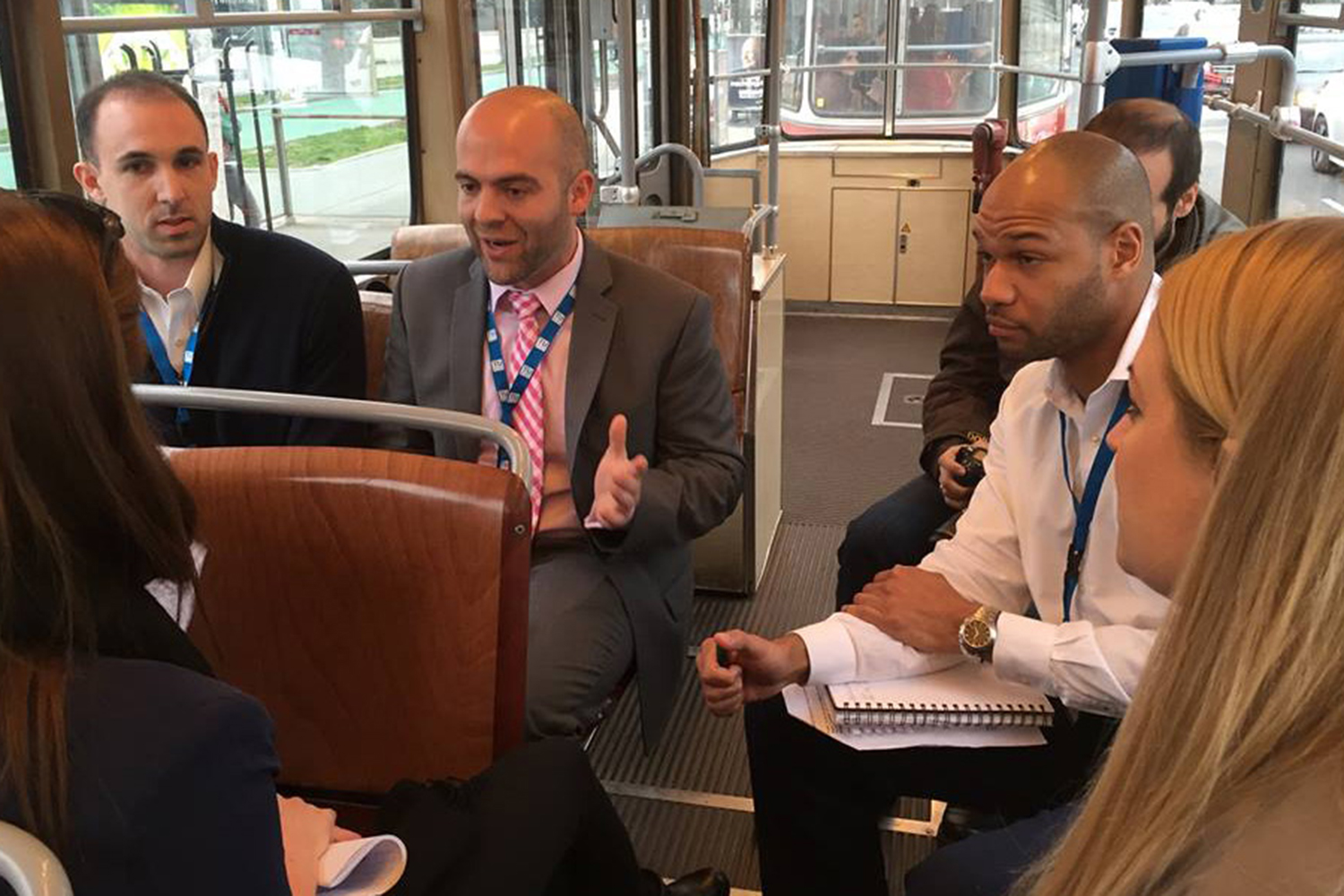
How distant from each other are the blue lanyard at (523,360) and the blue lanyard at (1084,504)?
101 centimetres

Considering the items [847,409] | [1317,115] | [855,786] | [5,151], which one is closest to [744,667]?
[855,786]

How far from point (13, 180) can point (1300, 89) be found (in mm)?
4124

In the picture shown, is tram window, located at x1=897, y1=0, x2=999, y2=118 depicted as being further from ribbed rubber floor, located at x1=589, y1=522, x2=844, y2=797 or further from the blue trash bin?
ribbed rubber floor, located at x1=589, y1=522, x2=844, y2=797

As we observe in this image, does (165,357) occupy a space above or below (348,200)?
below

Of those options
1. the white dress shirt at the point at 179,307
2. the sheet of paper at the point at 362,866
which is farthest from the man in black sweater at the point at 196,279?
the sheet of paper at the point at 362,866

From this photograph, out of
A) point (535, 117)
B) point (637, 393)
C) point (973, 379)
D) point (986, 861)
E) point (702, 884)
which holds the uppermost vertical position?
point (535, 117)

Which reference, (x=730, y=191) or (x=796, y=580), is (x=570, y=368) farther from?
(x=730, y=191)

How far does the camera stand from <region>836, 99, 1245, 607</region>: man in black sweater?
102 inches

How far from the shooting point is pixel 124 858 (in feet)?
2.97

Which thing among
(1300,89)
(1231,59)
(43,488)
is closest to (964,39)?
(1300,89)

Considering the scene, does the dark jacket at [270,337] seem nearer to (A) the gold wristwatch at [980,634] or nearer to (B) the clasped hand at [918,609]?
(B) the clasped hand at [918,609]

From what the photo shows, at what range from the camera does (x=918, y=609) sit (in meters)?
1.76

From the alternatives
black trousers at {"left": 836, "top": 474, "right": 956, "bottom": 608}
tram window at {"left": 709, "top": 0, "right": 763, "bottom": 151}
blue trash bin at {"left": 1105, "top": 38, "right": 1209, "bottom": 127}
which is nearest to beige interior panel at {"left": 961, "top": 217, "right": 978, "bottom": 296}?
tram window at {"left": 709, "top": 0, "right": 763, "bottom": 151}

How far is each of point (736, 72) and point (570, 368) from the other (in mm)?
5584
